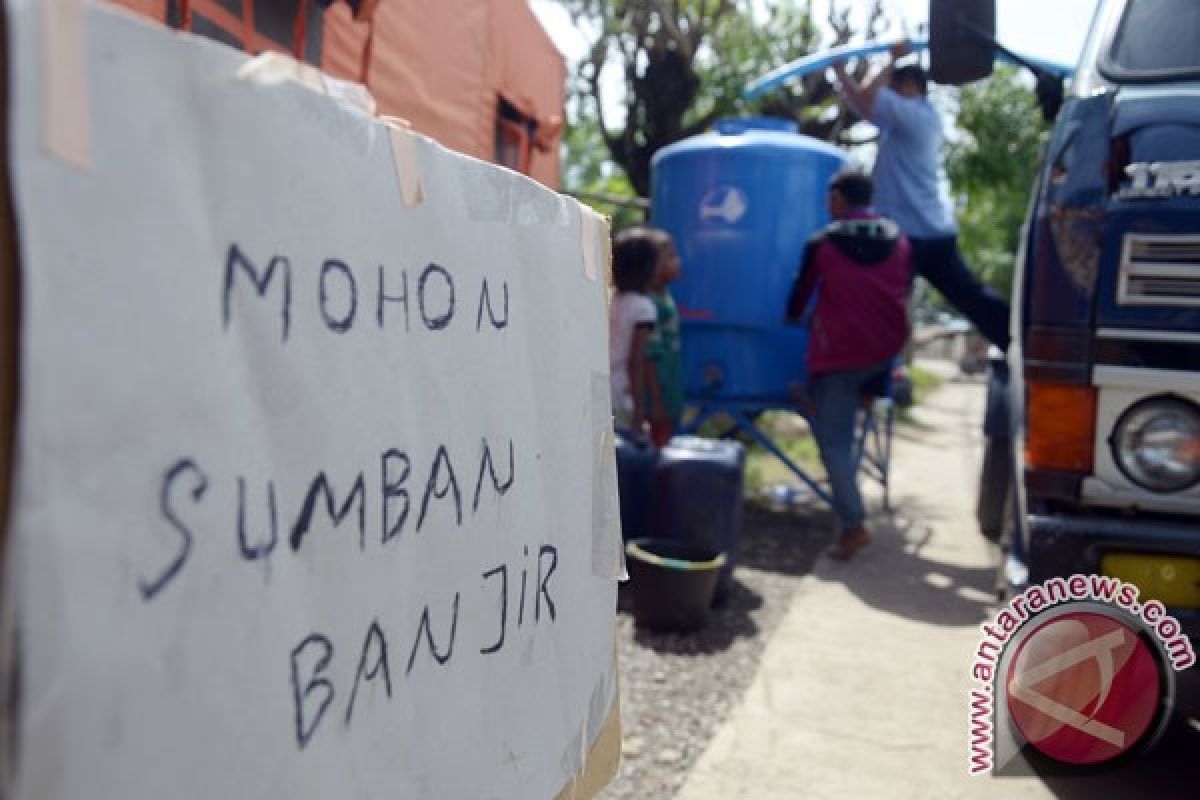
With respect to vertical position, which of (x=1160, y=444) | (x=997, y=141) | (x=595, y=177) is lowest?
(x=1160, y=444)

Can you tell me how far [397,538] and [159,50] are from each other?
541 mm

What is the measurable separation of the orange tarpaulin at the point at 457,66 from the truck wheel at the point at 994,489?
2663mm

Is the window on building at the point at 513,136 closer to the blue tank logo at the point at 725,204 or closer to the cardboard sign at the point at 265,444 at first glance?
the blue tank logo at the point at 725,204

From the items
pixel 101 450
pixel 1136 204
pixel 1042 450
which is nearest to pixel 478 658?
pixel 101 450

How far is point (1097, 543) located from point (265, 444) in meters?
2.08

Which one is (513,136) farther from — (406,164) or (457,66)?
(406,164)

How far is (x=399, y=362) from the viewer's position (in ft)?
3.54

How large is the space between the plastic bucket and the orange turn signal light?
1472 mm

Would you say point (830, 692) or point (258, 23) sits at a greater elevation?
point (258, 23)

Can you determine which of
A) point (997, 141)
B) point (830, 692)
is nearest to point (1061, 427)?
point (830, 692)

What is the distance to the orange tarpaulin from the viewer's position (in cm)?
238

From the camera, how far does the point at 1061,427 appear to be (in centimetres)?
242

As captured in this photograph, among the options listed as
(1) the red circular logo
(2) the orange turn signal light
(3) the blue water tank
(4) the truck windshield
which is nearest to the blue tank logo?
(3) the blue water tank

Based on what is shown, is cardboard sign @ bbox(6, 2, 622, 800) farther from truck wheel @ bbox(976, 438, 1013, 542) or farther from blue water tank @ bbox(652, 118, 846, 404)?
truck wheel @ bbox(976, 438, 1013, 542)
